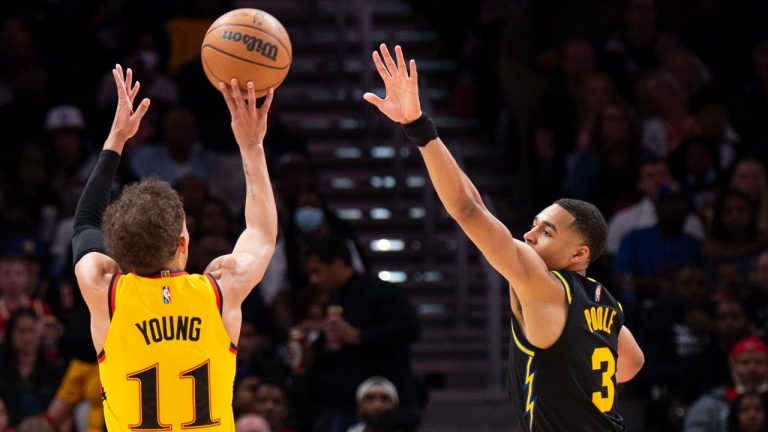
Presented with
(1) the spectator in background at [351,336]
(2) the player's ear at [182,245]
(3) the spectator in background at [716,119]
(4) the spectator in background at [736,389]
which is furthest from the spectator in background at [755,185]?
(2) the player's ear at [182,245]

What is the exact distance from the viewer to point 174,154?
41.5ft

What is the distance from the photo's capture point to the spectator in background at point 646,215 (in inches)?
478

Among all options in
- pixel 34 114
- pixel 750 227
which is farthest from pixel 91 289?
pixel 34 114

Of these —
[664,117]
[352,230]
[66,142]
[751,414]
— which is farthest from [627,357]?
[66,142]

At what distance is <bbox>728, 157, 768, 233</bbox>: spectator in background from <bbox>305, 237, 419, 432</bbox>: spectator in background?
3491mm

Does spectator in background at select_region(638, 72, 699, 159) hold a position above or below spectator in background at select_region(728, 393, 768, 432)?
above

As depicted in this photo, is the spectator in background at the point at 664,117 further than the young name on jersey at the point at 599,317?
Yes

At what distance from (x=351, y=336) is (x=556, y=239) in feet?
15.1

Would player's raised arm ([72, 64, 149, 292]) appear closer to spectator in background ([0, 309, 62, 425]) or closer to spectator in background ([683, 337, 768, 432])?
spectator in background ([0, 309, 62, 425])

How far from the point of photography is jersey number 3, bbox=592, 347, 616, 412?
5680 mm

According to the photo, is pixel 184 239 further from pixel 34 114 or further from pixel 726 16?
pixel 726 16

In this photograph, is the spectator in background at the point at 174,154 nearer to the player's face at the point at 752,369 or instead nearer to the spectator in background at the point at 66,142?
the spectator in background at the point at 66,142

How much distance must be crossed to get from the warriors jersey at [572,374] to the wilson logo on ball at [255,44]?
169 centimetres

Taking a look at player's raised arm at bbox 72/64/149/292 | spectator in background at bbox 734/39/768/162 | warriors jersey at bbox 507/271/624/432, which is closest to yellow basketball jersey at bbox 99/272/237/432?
player's raised arm at bbox 72/64/149/292
